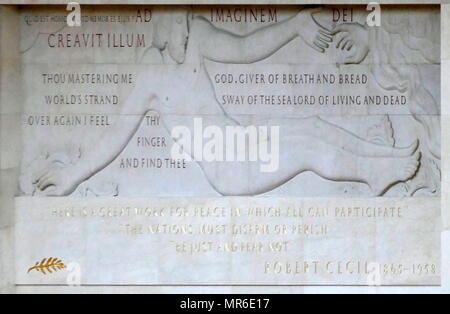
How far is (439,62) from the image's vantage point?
427 inches

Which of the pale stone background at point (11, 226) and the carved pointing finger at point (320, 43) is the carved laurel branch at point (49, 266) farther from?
the carved pointing finger at point (320, 43)

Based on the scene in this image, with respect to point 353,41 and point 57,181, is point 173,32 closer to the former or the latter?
point 353,41

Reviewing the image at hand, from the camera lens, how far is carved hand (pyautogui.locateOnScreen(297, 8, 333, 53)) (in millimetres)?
10922

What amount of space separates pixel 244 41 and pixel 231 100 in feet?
2.49

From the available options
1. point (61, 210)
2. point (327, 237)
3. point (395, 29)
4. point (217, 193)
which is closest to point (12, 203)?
point (61, 210)

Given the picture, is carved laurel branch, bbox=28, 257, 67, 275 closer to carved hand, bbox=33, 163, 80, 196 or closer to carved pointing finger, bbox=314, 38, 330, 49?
carved hand, bbox=33, 163, 80, 196

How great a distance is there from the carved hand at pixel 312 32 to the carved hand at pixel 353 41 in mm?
125

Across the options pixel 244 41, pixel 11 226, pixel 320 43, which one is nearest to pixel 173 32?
pixel 244 41

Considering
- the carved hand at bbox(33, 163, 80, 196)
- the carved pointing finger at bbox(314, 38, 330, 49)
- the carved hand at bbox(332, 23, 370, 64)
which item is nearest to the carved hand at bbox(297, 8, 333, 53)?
the carved pointing finger at bbox(314, 38, 330, 49)

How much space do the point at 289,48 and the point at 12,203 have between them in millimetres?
3987

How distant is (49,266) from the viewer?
36.0 feet

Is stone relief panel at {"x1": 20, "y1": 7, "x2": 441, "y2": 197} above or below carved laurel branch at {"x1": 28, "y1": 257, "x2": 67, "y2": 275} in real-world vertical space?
above

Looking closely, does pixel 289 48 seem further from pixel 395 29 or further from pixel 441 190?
pixel 441 190

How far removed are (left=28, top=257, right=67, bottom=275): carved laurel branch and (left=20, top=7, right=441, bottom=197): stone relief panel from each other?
831 mm
